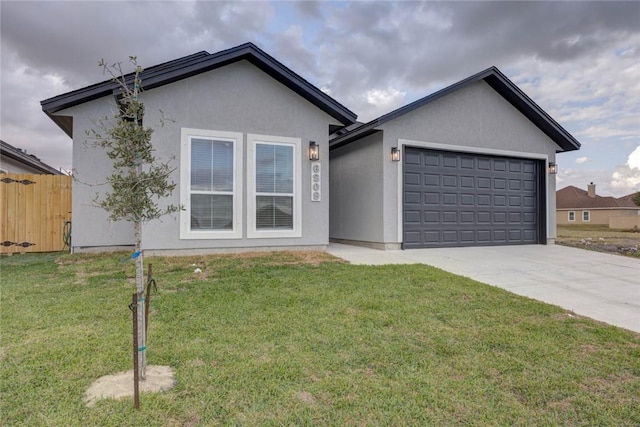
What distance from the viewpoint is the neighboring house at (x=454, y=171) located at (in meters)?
9.20

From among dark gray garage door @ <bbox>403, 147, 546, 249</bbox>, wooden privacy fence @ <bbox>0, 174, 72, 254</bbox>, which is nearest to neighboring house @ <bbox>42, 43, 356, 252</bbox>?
wooden privacy fence @ <bbox>0, 174, 72, 254</bbox>

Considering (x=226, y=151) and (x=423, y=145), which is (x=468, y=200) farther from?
(x=226, y=151)

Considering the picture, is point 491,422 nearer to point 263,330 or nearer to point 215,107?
point 263,330

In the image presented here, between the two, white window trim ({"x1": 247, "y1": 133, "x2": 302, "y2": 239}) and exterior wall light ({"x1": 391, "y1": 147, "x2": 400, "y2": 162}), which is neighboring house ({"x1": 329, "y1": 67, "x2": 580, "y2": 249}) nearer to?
exterior wall light ({"x1": 391, "y1": 147, "x2": 400, "y2": 162})

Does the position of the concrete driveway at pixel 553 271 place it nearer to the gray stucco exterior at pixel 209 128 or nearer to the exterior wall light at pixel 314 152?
the gray stucco exterior at pixel 209 128

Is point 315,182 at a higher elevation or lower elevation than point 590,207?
lower

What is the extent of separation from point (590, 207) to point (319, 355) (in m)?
45.7

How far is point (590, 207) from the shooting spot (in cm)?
3825

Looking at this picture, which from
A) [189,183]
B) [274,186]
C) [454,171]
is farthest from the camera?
[454,171]

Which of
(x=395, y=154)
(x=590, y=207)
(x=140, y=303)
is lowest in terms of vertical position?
(x=140, y=303)

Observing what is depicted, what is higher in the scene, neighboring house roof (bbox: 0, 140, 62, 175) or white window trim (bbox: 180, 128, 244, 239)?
neighboring house roof (bbox: 0, 140, 62, 175)

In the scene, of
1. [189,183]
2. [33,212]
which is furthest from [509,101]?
[33,212]

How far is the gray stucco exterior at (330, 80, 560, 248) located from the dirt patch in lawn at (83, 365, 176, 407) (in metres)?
6.98

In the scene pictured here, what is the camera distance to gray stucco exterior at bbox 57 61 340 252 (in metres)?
7.47
